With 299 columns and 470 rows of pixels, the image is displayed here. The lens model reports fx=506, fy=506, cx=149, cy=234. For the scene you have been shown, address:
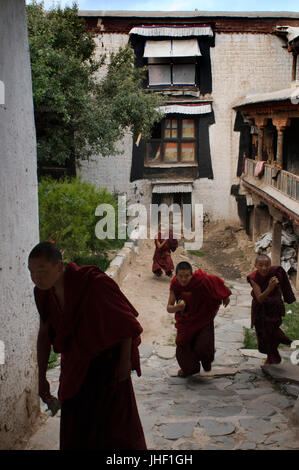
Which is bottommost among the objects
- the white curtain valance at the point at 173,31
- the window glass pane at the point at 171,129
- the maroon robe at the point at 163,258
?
the maroon robe at the point at 163,258

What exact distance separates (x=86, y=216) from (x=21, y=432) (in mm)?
5555

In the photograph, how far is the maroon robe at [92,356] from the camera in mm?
2867

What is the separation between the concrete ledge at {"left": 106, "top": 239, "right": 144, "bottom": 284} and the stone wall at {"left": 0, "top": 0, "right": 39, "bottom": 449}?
4840mm

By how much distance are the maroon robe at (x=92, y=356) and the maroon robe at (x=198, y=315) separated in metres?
2.55

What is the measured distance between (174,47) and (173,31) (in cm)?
51

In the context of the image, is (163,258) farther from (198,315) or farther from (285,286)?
(198,315)

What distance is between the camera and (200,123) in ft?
58.5

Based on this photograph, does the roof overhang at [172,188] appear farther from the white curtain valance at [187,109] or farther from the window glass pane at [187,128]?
the white curtain valance at [187,109]

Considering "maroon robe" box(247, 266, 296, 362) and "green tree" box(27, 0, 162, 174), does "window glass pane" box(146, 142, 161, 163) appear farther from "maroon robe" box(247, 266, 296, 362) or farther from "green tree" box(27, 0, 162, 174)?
"maroon robe" box(247, 266, 296, 362)

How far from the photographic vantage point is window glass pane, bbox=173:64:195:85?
17375 millimetres

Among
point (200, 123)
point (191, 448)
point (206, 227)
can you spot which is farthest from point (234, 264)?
point (191, 448)
